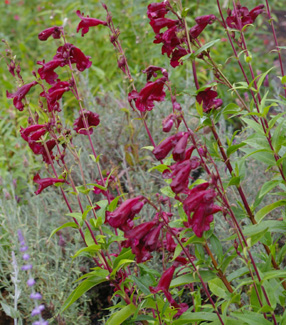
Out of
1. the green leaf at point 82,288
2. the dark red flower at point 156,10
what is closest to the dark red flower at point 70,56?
the dark red flower at point 156,10

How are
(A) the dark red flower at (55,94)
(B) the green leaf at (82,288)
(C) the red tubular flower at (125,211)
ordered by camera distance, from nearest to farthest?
(C) the red tubular flower at (125,211) → (B) the green leaf at (82,288) → (A) the dark red flower at (55,94)

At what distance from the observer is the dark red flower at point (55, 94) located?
178cm

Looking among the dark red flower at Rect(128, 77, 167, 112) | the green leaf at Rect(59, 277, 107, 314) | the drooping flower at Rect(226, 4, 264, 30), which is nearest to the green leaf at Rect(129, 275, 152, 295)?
the green leaf at Rect(59, 277, 107, 314)

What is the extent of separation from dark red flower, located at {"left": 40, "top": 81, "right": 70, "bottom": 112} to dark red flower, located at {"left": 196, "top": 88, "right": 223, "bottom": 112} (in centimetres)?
56

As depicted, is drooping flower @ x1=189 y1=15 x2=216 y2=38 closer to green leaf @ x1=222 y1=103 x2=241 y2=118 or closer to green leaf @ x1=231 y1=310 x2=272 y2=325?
green leaf @ x1=222 y1=103 x2=241 y2=118

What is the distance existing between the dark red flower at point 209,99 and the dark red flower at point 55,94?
556 millimetres

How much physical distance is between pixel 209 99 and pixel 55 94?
2.04 feet

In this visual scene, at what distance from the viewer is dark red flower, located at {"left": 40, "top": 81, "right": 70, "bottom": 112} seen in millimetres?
1784

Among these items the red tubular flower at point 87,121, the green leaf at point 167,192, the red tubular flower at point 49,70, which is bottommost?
the green leaf at point 167,192

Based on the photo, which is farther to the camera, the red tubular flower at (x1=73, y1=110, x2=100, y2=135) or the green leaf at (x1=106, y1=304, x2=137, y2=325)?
the red tubular flower at (x1=73, y1=110, x2=100, y2=135)

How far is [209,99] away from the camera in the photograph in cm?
Answer: 156

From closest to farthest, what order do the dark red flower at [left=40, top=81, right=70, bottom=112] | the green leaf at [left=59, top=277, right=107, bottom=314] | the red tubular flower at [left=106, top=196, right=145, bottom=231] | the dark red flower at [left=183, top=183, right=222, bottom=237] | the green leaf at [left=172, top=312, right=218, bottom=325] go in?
the dark red flower at [left=183, top=183, right=222, bottom=237], the red tubular flower at [left=106, top=196, right=145, bottom=231], the green leaf at [left=172, top=312, right=218, bottom=325], the green leaf at [left=59, top=277, right=107, bottom=314], the dark red flower at [left=40, top=81, right=70, bottom=112]

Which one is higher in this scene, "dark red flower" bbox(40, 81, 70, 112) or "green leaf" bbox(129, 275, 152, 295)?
"dark red flower" bbox(40, 81, 70, 112)

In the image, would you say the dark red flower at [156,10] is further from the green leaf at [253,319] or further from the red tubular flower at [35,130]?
the green leaf at [253,319]
